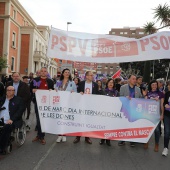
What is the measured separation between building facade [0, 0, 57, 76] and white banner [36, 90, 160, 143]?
1157 inches

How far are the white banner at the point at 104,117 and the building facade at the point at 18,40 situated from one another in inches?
1157

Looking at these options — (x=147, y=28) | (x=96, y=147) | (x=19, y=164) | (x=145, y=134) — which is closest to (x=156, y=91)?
(x=145, y=134)

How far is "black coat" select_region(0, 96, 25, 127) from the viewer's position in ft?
18.2

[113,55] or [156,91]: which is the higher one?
[113,55]

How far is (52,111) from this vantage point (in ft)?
20.4

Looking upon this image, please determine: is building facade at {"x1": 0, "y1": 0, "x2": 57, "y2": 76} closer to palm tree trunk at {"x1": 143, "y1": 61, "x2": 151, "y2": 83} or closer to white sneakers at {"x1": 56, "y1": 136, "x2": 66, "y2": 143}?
palm tree trunk at {"x1": 143, "y1": 61, "x2": 151, "y2": 83}

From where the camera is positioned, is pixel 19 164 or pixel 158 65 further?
pixel 158 65

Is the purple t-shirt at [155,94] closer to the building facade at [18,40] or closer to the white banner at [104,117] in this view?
the white banner at [104,117]

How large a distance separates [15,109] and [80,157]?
1.84 m

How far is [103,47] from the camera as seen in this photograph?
243 inches

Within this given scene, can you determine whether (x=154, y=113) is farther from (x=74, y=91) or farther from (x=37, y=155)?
(x=37, y=155)

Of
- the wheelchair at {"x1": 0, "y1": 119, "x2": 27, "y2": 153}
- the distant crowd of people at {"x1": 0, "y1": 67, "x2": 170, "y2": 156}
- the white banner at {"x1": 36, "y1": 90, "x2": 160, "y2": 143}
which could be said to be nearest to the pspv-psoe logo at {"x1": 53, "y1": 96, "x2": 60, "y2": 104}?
the white banner at {"x1": 36, "y1": 90, "x2": 160, "y2": 143}

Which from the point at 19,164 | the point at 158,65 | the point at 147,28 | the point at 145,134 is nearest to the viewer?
the point at 19,164

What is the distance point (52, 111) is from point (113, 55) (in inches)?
82.1
